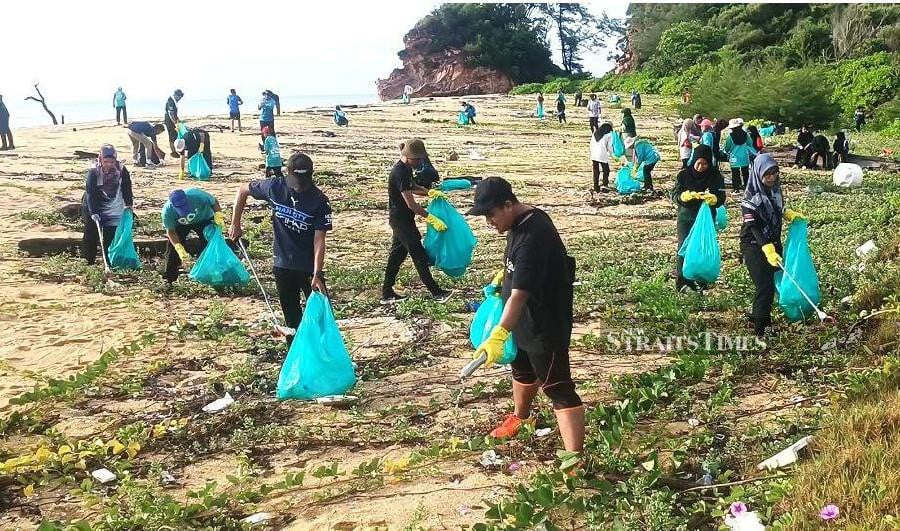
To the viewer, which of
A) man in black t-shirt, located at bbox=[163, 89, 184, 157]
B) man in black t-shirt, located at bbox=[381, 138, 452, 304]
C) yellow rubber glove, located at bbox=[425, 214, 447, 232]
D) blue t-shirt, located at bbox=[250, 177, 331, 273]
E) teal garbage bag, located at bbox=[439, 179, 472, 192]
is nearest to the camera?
blue t-shirt, located at bbox=[250, 177, 331, 273]

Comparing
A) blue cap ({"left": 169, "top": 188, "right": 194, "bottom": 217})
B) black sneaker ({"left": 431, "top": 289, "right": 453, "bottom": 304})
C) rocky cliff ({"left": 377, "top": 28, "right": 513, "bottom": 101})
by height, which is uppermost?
rocky cliff ({"left": 377, "top": 28, "right": 513, "bottom": 101})

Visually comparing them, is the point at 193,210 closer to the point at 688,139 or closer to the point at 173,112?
the point at 688,139

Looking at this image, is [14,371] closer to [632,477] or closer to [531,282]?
[531,282]

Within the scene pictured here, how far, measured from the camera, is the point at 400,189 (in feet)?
20.5

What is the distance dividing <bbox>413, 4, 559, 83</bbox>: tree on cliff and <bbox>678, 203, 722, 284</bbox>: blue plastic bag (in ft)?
159

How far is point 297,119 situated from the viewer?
26.5 m

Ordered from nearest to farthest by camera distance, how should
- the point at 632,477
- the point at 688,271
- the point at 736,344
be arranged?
the point at 632,477 < the point at 736,344 < the point at 688,271

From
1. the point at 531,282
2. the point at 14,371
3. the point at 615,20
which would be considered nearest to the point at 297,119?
the point at 14,371

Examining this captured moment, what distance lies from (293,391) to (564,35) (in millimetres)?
62930

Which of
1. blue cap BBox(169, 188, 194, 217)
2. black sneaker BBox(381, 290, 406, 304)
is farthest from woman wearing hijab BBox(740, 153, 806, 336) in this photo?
blue cap BBox(169, 188, 194, 217)

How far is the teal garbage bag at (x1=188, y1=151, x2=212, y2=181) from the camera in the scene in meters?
13.5

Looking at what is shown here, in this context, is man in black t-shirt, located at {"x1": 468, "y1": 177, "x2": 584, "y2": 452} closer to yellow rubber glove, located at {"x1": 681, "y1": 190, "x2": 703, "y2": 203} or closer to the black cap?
the black cap

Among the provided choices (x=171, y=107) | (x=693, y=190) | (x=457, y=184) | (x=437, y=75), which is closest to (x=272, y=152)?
(x=171, y=107)

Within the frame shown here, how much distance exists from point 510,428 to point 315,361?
1251mm
